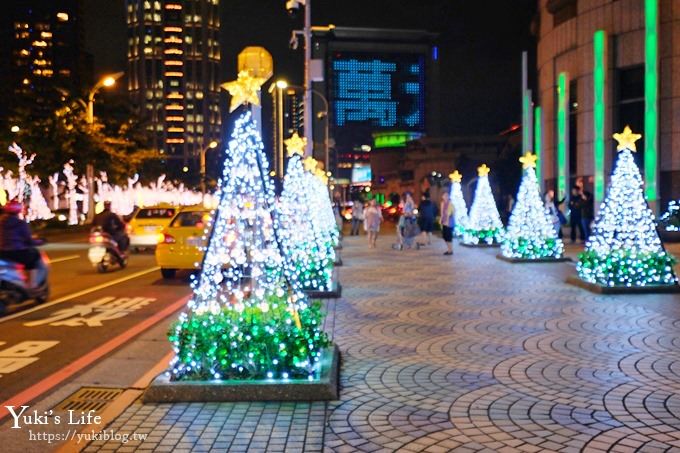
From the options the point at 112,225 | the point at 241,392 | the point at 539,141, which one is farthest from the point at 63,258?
the point at 539,141

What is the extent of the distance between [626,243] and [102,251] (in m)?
11.5

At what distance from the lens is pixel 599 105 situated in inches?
1208

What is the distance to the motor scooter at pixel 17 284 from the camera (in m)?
10.5

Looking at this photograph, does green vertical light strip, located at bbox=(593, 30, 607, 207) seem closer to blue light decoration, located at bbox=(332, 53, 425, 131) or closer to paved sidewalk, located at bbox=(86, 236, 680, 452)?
paved sidewalk, located at bbox=(86, 236, 680, 452)

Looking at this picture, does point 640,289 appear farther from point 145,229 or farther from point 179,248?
point 145,229

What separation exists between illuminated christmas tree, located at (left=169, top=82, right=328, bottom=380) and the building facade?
2364 cm

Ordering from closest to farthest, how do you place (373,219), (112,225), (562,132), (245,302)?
(245,302) < (112,225) < (373,219) < (562,132)

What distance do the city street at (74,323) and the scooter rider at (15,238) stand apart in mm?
829

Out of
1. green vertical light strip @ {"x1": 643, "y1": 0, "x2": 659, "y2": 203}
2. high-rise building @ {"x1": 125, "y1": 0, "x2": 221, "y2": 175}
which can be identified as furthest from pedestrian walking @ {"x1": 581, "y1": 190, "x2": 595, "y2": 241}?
high-rise building @ {"x1": 125, "y1": 0, "x2": 221, "y2": 175}

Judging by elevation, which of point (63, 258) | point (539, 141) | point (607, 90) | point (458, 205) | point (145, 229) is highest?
point (607, 90)

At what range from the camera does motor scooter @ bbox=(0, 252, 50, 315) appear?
10.5 m

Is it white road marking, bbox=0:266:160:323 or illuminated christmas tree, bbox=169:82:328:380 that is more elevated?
illuminated christmas tree, bbox=169:82:328:380

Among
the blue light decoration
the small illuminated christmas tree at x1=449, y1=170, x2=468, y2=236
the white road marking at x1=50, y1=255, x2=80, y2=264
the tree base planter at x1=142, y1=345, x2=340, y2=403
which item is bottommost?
the tree base planter at x1=142, y1=345, x2=340, y2=403

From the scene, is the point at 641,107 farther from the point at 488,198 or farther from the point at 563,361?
the point at 563,361
